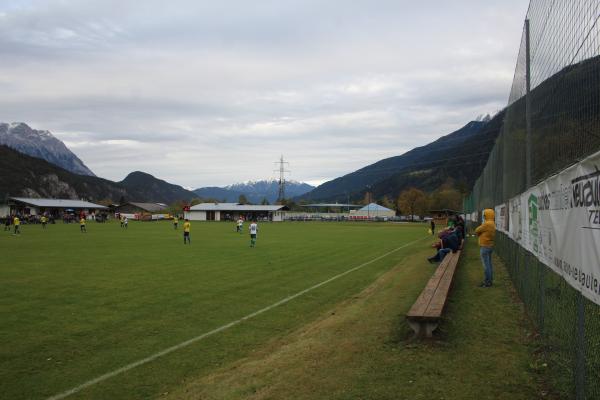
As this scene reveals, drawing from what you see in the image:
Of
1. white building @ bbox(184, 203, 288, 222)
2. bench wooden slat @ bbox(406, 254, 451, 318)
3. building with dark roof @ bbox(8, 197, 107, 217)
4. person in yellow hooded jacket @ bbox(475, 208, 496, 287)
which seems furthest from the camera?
white building @ bbox(184, 203, 288, 222)

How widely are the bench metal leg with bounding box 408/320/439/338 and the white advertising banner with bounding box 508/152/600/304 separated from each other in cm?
166

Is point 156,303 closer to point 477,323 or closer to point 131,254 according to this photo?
point 477,323

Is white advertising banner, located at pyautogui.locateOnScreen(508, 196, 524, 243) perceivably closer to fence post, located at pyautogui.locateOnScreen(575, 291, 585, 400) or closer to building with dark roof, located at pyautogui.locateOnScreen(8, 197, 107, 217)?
fence post, located at pyautogui.locateOnScreen(575, 291, 585, 400)

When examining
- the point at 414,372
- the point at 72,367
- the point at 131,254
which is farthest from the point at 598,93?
the point at 131,254

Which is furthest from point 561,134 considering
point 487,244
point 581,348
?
point 487,244

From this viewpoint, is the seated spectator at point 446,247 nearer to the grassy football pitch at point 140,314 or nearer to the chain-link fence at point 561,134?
the grassy football pitch at point 140,314

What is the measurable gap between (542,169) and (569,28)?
2943 mm

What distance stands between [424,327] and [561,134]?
302 cm

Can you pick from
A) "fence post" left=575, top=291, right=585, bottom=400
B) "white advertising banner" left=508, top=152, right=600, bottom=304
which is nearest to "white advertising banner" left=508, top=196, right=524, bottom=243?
"white advertising banner" left=508, top=152, right=600, bottom=304

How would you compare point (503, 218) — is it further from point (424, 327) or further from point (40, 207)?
point (40, 207)

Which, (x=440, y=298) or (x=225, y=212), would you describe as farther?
(x=225, y=212)

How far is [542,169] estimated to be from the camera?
25.0 feet

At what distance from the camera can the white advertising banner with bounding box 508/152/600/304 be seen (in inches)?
131

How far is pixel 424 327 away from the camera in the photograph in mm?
6922
